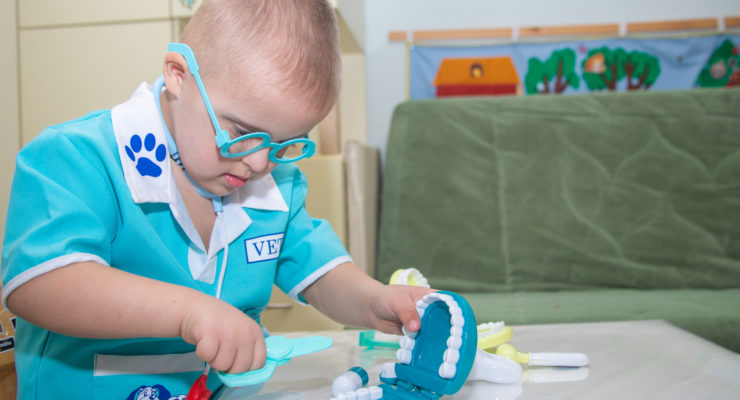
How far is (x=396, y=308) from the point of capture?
592 mm

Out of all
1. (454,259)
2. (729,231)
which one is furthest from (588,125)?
(454,259)

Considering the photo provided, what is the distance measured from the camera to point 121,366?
582 millimetres

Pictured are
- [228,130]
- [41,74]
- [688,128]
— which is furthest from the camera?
[688,128]

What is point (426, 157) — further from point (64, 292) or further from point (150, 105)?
point (64, 292)

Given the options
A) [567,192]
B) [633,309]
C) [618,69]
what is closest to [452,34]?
[618,69]

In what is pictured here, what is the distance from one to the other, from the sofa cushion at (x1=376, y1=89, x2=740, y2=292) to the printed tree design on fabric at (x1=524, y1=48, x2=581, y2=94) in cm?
37

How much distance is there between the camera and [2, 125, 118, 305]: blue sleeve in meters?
0.47

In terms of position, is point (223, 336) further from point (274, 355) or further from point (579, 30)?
point (579, 30)

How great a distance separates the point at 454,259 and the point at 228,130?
1.17 m

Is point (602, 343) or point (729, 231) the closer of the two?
point (602, 343)

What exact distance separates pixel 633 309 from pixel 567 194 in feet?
1.75

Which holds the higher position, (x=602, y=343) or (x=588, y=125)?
(x=588, y=125)

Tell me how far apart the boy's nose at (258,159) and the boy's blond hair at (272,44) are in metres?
0.07

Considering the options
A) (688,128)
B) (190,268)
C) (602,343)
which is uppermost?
(688,128)
